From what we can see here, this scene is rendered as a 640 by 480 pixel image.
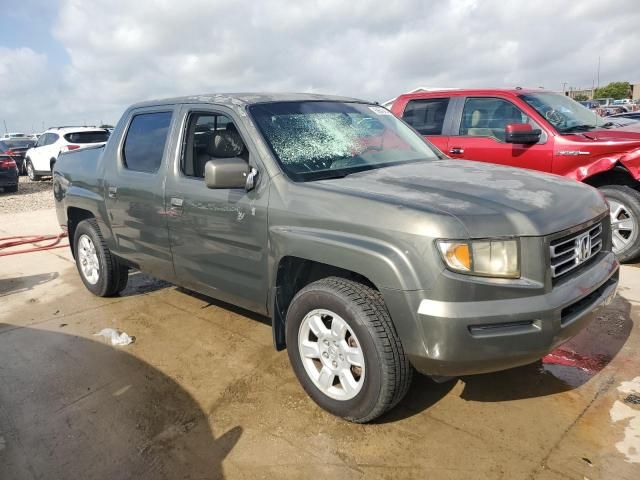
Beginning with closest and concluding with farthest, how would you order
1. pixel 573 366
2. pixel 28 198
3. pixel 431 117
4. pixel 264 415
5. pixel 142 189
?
pixel 264 415, pixel 573 366, pixel 142 189, pixel 431 117, pixel 28 198

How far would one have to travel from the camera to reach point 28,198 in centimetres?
1359

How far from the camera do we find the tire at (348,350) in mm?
2596

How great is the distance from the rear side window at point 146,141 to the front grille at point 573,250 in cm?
284

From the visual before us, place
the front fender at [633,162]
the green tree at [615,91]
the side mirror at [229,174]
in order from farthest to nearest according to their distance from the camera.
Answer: the green tree at [615,91]
the front fender at [633,162]
the side mirror at [229,174]

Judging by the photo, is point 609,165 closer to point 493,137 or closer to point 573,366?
point 493,137

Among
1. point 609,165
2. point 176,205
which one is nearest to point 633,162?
point 609,165

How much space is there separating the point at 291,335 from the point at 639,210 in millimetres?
A: 4254

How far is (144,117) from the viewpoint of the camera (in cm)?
441

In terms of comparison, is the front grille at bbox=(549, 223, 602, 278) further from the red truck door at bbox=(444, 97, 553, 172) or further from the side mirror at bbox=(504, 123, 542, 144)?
the red truck door at bbox=(444, 97, 553, 172)

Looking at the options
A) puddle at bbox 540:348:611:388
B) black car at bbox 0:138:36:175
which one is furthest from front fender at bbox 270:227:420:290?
black car at bbox 0:138:36:175

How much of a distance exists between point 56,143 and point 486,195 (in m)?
16.6

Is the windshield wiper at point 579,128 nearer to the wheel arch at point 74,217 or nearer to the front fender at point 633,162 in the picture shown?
the front fender at point 633,162

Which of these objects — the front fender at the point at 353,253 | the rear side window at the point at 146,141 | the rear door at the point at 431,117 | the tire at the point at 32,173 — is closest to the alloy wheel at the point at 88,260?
the rear side window at the point at 146,141

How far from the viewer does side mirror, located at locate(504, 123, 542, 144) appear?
5.51m
